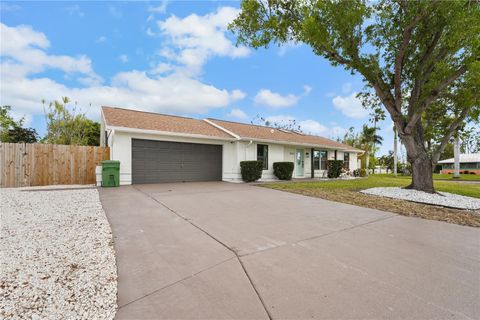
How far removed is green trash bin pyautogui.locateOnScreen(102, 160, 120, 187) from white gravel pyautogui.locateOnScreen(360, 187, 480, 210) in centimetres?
1115

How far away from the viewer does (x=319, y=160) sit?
18094 mm

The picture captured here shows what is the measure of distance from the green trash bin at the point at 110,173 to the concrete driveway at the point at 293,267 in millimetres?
5311

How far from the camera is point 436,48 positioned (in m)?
9.20

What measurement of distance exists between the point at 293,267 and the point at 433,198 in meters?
8.42

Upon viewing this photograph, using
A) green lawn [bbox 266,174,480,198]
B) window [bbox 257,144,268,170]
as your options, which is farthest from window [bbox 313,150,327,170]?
window [bbox 257,144,268,170]

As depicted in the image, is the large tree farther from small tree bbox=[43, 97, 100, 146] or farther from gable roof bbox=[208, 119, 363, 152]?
small tree bbox=[43, 97, 100, 146]

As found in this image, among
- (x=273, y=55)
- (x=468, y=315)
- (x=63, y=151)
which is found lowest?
(x=468, y=315)

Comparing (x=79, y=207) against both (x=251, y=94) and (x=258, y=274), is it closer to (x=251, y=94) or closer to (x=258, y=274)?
(x=258, y=274)

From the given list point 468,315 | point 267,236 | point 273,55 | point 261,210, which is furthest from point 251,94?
point 468,315

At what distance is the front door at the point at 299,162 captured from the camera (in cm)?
1675

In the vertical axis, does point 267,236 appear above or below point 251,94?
below

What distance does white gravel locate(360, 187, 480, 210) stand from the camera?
23.2 feet

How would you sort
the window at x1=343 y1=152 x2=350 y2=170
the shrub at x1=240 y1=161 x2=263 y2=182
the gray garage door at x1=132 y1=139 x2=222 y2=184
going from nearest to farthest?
the gray garage door at x1=132 y1=139 x2=222 y2=184, the shrub at x1=240 y1=161 x2=263 y2=182, the window at x1=343 y1=152 x2=350 y2=170

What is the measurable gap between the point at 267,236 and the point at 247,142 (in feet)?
33.0
